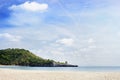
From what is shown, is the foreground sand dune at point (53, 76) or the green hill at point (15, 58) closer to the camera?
the foreground sand dune at point (53, 76)

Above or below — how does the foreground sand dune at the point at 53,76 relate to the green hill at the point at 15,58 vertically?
below

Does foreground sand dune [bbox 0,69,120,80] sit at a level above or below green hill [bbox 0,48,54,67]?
below

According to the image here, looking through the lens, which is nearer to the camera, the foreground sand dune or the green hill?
the foreground sand dune

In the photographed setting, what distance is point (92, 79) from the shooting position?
975 inches

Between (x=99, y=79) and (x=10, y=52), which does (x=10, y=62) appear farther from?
(x=99, y=79)

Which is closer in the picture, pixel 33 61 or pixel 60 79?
pixel 60 79

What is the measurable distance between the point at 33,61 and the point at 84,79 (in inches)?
6921

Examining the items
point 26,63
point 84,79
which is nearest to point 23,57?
point 26,63

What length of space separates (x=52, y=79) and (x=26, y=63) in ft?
568

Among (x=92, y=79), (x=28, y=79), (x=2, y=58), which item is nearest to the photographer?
(x=28, y=79)

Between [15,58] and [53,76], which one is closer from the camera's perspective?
[53,76]

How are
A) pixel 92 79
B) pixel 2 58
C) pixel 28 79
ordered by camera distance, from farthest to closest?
pixel 2 58 < pixel 92 79 < pixel 28 79

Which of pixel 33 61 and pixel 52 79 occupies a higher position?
pixel 33 61

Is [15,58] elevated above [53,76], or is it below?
above
